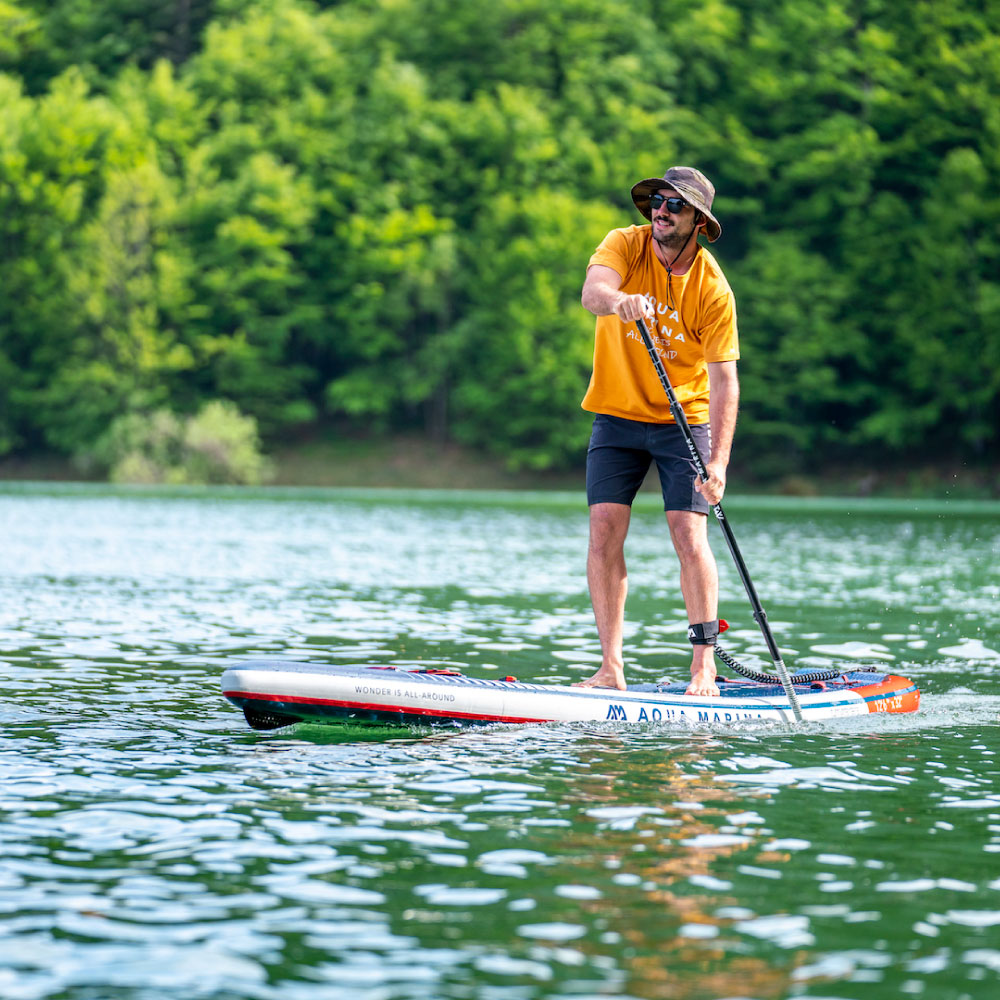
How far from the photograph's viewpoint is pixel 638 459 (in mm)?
8266

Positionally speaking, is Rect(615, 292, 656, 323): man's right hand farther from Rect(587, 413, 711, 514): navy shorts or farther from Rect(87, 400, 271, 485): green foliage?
Rect(87, 400, 271, 485): green foliage

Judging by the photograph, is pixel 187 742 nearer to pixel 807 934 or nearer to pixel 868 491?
pixel 807 934

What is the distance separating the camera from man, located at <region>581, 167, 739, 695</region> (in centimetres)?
778

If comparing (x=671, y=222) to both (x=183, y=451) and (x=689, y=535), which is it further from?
(x=183, y=451)

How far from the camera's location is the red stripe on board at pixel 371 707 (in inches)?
280

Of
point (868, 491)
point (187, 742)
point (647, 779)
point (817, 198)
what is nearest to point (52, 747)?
point (187, 742)

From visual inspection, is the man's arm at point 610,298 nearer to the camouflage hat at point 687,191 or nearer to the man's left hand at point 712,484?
the camouflage hat at point 687,191

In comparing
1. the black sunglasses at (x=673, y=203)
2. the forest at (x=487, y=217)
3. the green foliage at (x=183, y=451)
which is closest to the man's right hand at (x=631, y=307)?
the black sunglasses at (x=673, y=203)

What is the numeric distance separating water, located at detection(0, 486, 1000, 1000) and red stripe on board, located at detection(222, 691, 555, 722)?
0.08 meters

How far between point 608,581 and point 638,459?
2.24 feet

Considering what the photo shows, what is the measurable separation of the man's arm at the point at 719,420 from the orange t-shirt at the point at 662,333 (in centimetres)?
8

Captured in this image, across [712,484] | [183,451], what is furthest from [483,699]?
[183,451]

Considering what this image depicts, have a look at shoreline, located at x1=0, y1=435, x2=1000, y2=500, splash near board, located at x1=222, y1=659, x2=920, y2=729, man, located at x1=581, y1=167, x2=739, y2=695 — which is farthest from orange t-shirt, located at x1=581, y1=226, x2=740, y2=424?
shoreline, located at x1=0, y1=435, x2=1000, y2=500

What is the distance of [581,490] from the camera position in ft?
181
